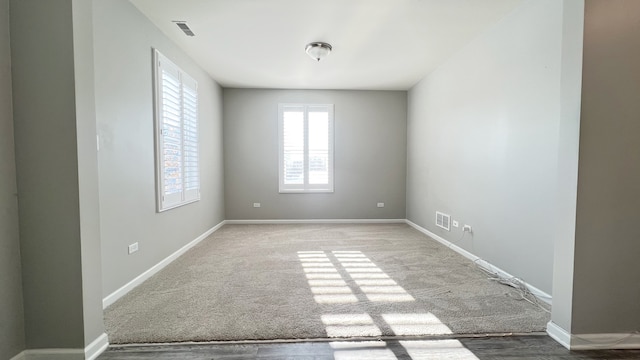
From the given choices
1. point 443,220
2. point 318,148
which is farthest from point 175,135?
point 443,220

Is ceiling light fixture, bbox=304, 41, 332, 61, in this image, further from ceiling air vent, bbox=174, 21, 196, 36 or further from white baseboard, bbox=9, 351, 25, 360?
white baseboard, bbox=9, 351, 25, 360

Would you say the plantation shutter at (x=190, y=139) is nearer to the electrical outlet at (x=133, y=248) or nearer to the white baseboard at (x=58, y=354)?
the electrical outlet at (x=133, y=248)

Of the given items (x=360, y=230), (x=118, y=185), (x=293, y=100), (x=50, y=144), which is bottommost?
(x=360, y=230)

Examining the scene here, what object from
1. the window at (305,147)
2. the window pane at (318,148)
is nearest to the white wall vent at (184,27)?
the window at (305,147)

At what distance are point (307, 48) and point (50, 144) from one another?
282 cm

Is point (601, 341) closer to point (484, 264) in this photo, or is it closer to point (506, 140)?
point (484, 264)

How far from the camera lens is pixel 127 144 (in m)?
2.65

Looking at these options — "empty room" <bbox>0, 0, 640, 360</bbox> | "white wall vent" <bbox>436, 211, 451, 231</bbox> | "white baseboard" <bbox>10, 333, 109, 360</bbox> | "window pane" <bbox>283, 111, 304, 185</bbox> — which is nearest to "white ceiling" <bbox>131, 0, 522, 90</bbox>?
"empty room" <bbox>0, 0, 640, 360</bbox>

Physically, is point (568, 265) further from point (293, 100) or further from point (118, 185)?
point (293, 100)

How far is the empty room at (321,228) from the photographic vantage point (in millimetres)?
1628

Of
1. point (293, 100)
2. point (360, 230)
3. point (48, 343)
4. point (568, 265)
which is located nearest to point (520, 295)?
point (568, 265)

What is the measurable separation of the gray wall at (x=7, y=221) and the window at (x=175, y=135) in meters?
1.56

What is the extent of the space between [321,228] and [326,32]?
3.40 metres

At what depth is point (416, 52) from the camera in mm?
3828
